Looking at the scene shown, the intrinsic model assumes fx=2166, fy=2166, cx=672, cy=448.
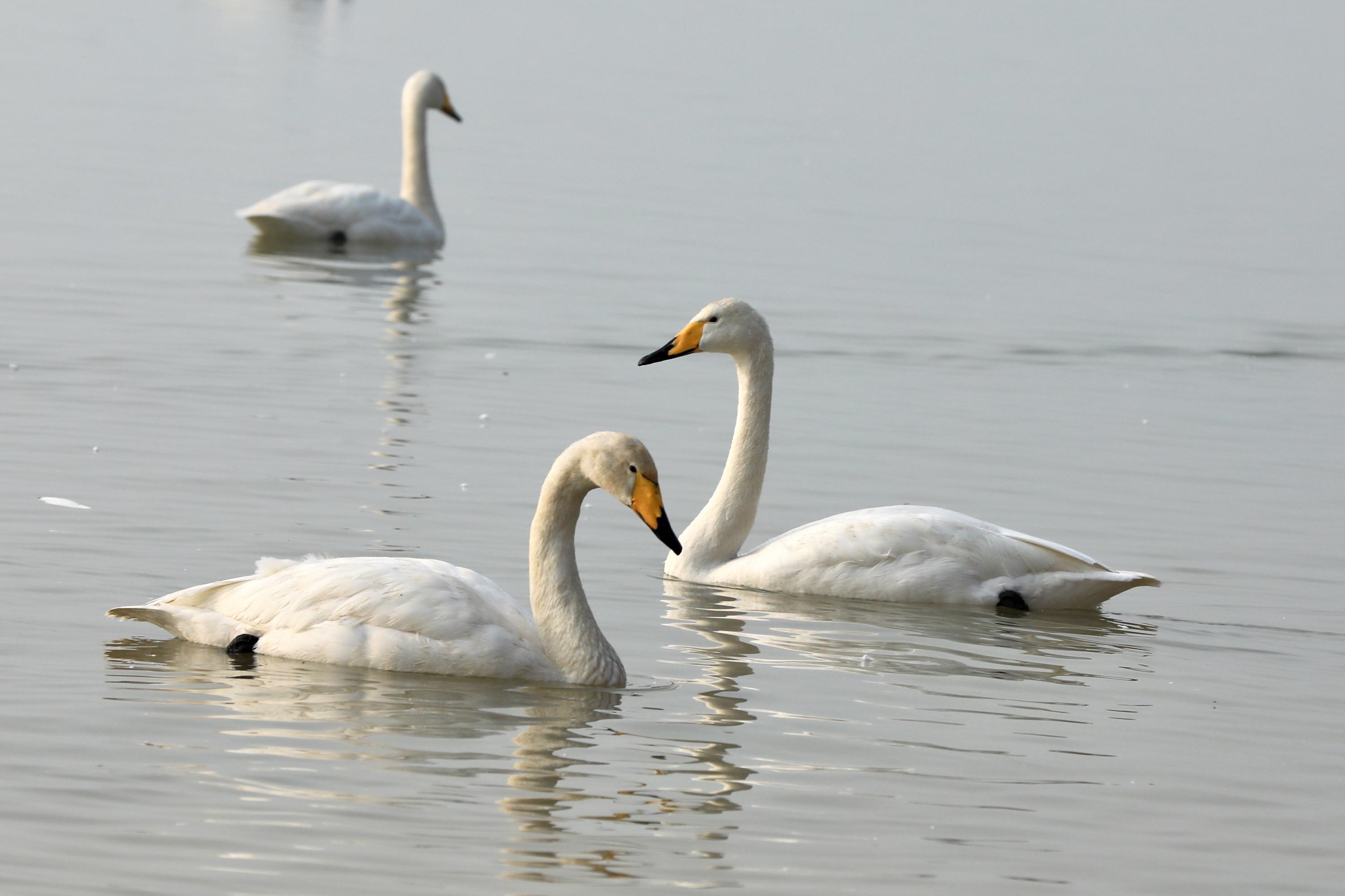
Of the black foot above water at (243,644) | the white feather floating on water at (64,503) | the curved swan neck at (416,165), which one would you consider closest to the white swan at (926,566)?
the black foot above water at (243,644)

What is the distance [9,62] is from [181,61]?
3.88 m

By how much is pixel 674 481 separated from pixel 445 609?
4.46 m

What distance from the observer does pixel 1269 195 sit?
28.8 meters

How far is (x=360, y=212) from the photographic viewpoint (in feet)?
68.1

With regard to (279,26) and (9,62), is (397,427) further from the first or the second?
(279,26)

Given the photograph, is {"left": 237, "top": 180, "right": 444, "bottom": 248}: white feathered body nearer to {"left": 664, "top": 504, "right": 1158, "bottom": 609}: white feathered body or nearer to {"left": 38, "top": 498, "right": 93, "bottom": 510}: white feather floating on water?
{"left": 38, "top": 498, "right": 93, "bottom": 510}: white feather floating on water

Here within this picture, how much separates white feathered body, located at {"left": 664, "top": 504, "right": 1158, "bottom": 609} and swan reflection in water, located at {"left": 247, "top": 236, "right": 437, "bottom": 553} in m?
1.94

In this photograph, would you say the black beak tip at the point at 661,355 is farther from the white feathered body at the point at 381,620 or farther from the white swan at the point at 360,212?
the white swan at the point at 360,212

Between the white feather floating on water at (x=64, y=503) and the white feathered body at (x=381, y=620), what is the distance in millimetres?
2231

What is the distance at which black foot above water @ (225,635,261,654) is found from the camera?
8.11 m

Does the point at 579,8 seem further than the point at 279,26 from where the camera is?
Yes

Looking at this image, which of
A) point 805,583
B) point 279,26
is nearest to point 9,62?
point 279,26

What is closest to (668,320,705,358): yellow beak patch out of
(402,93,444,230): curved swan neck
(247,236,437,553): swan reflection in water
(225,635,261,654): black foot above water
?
(247,236,437,553): swan reflection in water

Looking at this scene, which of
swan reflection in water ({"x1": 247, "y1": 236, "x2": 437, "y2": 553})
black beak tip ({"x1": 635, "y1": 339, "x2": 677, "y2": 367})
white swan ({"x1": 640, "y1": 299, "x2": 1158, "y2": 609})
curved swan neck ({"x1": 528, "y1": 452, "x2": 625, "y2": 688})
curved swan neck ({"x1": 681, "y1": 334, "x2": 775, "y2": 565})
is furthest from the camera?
swan reflection in water ({"x1": 247, "y1": 236, "x2": 437, "y2": 553})
